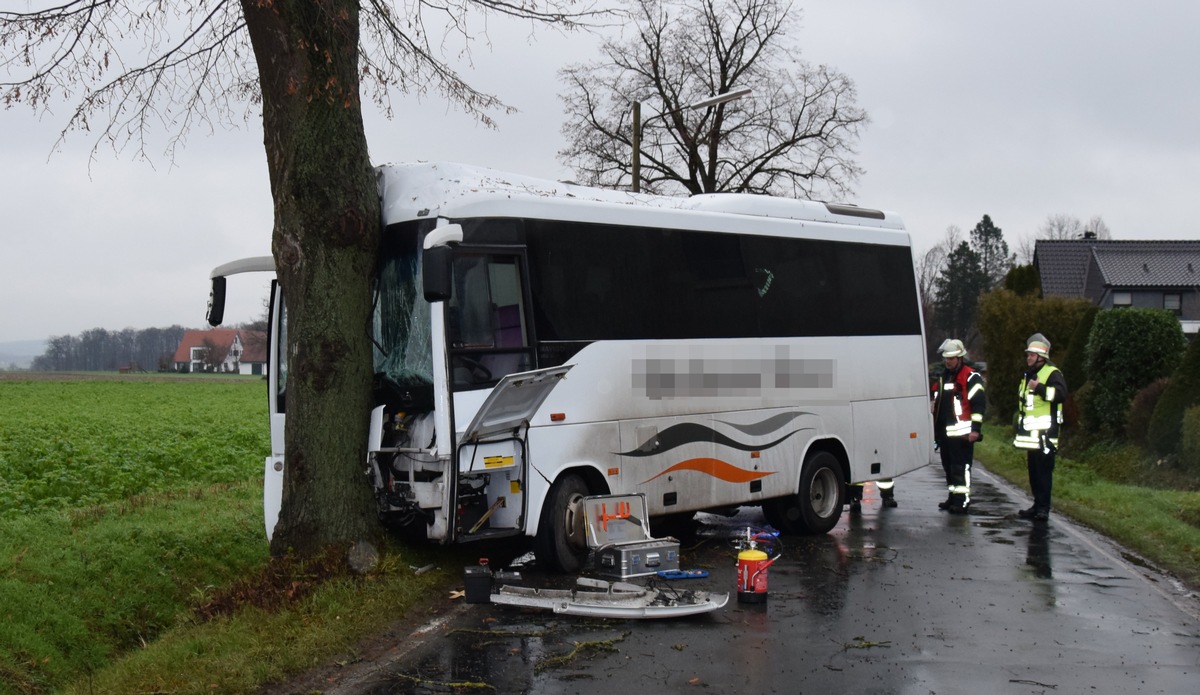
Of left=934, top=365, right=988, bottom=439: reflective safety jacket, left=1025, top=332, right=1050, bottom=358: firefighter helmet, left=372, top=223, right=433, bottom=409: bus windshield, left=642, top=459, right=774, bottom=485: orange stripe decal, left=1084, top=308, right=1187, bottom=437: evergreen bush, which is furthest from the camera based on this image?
left=1084, top=308, right=1187, bottom=437: evergreen bush

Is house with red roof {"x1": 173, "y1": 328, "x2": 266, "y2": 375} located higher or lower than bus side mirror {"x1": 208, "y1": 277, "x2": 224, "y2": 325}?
higher

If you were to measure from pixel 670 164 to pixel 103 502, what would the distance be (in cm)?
3265

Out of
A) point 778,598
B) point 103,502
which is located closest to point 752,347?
point 778,598

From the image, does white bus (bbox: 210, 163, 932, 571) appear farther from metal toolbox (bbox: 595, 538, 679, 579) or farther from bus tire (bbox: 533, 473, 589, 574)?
metal toolbox (bbox: 595, 538, 679, 579)

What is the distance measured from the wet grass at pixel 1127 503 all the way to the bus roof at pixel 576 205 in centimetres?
447

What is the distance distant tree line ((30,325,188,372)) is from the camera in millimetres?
138625

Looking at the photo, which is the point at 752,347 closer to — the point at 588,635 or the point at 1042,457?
the point at 1042,457

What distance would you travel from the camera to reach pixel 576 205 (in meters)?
10.9

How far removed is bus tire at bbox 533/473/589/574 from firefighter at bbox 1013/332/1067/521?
235 inches

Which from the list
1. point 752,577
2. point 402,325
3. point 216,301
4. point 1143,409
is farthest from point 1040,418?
point 1143,409

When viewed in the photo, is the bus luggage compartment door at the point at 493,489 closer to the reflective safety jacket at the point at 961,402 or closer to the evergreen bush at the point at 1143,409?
the reflective safety jacket at the point at 961,402

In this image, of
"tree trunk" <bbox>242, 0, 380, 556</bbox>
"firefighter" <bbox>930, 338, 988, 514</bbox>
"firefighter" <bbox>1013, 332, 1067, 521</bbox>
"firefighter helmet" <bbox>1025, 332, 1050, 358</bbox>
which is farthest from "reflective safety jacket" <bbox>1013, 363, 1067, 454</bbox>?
"tree trunk" <bbox>242, 0, 380, 556</bbox>

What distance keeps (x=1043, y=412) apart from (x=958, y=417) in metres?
1.55

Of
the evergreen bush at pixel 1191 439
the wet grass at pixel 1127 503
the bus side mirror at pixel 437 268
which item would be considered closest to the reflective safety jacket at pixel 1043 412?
the wet grass at pixel 1127 503
